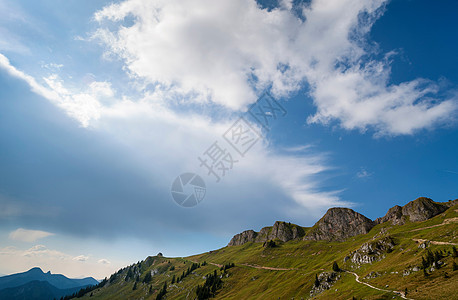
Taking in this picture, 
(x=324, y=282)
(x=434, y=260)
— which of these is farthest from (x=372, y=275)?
(x=324, y=282)

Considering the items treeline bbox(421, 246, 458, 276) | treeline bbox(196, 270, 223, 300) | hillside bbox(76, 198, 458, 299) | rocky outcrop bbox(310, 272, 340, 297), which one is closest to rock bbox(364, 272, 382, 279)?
hillside bbox(76, 198, 458, 299)

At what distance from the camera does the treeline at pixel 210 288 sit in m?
155

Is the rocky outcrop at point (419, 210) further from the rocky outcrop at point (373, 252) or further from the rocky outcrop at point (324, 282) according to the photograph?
the rocky outcrop at point (324, 282)

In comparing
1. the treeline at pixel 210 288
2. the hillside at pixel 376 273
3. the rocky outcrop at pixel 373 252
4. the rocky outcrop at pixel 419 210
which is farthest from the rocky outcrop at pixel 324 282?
the rocky outcrop at pixel 419 210

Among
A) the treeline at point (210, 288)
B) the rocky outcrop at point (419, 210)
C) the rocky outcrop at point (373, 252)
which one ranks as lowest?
the treeline at point (210, 288)

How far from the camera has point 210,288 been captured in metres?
166

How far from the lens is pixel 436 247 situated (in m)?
86.6

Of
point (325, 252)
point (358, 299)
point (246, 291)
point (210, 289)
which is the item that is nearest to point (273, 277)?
point (246, 291)

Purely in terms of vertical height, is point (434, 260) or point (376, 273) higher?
point (434, 260)

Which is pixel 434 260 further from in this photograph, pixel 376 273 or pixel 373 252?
pixel 373 252

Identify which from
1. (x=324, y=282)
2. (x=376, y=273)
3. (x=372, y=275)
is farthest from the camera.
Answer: (x=324, y=282)

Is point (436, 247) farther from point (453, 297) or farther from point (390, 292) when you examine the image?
point (453, 297)

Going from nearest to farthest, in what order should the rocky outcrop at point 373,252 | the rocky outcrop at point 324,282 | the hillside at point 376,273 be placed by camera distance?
the hillside at point 376,273 < the rocky outcrop at point 324,282 < the rocky outcrop at point 373,252

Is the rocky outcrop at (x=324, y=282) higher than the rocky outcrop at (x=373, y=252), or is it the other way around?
the rocky outcrop at (x=373, y=252)
